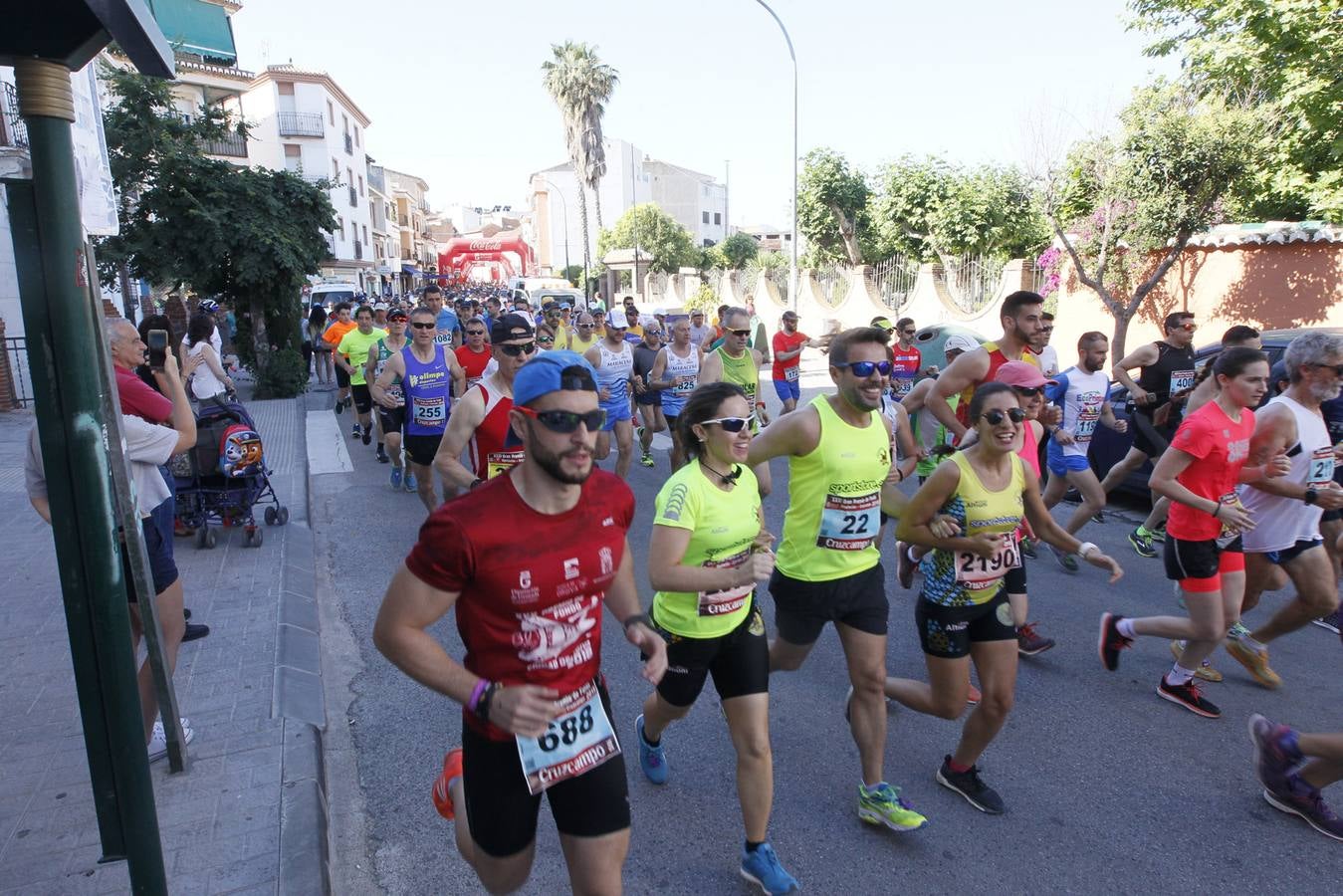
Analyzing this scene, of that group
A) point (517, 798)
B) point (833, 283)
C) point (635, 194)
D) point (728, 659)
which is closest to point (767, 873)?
point (728, 659)

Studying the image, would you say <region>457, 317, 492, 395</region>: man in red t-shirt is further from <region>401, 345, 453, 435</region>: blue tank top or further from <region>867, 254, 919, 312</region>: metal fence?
<region>867, 254, 919, 312</region>: metal fence

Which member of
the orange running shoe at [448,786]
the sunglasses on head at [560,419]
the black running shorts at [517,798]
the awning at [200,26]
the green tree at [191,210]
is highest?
the awning at [200,26]

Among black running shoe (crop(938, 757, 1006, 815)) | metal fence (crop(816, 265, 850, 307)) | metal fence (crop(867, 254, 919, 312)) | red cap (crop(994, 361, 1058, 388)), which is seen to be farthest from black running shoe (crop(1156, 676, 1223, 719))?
metal fence (crop(816, 265, 850, 307))

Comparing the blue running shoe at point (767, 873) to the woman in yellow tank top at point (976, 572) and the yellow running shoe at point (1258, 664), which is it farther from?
the yellow running shoe at point (1258, 664)

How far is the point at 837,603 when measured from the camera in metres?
3.41

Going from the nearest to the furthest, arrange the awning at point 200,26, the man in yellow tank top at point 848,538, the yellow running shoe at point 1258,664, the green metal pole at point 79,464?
the green metal pole at point 79,464, the man in yellow tank top at point 848,538, the yellow running shoe at point 1258,664, the awning at point 200,26

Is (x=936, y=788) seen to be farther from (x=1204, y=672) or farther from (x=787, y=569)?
(x=1204, y=672)

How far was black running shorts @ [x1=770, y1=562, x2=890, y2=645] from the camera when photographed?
3.41m

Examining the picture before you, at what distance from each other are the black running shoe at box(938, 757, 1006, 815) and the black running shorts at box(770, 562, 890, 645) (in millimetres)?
751

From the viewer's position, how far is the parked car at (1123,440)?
7.49 metres

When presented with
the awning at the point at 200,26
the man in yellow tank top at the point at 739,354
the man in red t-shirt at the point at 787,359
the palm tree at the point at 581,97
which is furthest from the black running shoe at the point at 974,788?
the palm tree at the point at 581,97

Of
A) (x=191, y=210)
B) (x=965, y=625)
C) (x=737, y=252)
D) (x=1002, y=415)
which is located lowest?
(x=965, y=625)

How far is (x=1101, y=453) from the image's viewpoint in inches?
320

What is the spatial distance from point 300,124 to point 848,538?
5448 centimetres
